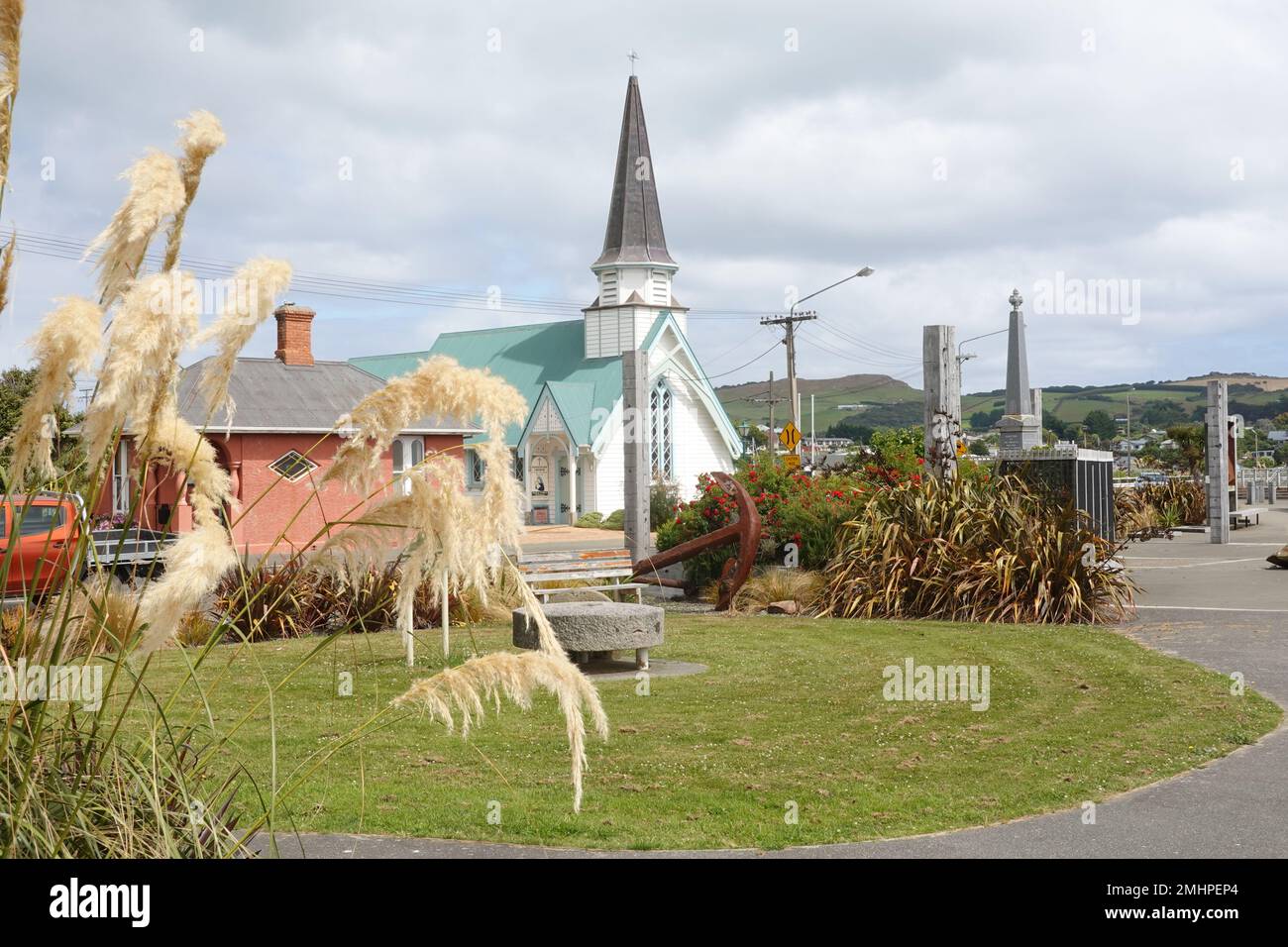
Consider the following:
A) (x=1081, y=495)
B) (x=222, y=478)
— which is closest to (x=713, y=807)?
(x=222, y=478)

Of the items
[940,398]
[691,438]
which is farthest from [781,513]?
[691,438]

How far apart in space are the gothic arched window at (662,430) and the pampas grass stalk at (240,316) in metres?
40.2

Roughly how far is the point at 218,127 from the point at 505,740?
520cm

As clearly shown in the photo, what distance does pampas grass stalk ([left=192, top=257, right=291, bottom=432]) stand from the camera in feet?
10.2

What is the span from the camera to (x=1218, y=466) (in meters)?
26.5

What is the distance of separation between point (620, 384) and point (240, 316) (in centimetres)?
4113

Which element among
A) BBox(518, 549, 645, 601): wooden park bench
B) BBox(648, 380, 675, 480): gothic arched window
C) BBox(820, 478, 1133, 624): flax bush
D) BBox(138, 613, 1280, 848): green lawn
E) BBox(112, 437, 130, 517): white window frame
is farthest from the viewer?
BBox(648, 380, 675, 480): gothic arched window

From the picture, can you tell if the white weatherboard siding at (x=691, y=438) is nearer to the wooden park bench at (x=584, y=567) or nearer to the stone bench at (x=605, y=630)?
the wooden park bench at (x=584, y=567)

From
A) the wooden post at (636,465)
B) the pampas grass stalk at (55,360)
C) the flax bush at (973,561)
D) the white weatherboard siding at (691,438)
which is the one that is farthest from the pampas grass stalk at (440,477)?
the white weatherboard siding at (691,438)

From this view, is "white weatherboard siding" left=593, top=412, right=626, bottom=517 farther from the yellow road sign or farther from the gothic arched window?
the yellow road sign

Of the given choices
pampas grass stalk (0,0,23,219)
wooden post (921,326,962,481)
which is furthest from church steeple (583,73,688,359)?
pampas grass stalk (0,0,23,219)

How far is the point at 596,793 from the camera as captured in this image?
21.0ft

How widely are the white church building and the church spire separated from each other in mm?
37

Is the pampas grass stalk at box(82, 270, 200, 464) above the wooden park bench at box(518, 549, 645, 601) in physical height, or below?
above
